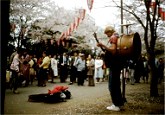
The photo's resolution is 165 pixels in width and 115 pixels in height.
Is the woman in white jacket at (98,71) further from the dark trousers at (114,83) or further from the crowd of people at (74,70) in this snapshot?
the dark trousers at (114,83)

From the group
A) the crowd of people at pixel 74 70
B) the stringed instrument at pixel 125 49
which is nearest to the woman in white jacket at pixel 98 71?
the crowd of people at pixel 74 70

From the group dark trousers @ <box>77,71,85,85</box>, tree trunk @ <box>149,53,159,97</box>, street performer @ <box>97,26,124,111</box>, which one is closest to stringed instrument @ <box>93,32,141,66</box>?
street performer @ <box>97,26,124,111</box>

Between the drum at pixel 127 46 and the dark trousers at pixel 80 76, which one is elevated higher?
the drum at pixel 127 46

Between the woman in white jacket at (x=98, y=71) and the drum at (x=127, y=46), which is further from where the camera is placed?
the woman in white jacket at (x=98, y=71)

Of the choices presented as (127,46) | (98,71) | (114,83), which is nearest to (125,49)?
(127,46)

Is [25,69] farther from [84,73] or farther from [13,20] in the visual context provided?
[13,20]

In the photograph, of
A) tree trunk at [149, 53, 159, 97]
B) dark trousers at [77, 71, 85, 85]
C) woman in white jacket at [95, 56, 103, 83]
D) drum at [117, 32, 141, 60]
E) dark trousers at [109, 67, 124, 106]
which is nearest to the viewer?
drum at [117, 32, 141, 60]

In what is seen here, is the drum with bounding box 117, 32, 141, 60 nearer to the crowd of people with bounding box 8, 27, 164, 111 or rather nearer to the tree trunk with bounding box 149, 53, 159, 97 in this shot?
the crowd of people with bounding box 8, 27, 164, 111

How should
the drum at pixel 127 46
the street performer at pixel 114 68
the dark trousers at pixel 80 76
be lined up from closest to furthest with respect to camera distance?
1. the drum at pixel 127 46
2. the street performer at pixel 114 68
3. the dark trousers at pixel 80 76

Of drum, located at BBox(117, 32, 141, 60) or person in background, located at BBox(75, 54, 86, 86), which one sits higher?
drum, located at BBox(117, 32, 141, 60)

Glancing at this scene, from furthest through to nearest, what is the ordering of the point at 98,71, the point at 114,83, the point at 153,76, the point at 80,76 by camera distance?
the point at 98,71, the point at 80,76, the point at 153,76, the point at 114,83

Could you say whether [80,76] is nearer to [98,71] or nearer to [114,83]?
[98,71]

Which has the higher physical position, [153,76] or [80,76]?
[153,76]

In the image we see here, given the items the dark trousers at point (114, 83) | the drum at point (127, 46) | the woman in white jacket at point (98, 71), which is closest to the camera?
the drum at point (127, 46)
